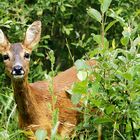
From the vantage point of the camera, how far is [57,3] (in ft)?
31.1

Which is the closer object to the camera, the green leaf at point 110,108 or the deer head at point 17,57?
the green leaf at point 110,108

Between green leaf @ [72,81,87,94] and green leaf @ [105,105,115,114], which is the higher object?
green leaf @ [72,81,87,94]

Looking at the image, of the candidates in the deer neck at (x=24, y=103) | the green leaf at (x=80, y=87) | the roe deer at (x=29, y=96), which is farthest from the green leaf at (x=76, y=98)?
the deer neck at (x=24, y=103)

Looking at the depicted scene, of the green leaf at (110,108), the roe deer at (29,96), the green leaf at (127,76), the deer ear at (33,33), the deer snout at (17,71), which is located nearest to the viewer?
the green leaf at (127,76)

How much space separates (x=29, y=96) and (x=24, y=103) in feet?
0.34

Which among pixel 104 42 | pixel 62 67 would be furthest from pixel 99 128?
pixel 62 67

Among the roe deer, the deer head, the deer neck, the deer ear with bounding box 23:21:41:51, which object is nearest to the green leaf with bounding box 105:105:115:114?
→ the roe deer

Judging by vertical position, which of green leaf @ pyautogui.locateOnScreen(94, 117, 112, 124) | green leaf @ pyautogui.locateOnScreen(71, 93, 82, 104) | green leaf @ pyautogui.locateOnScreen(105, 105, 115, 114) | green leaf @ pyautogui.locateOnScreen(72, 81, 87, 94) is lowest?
green leaf @ pyautogui.locateOnScreen(94, 117, 112, 124)

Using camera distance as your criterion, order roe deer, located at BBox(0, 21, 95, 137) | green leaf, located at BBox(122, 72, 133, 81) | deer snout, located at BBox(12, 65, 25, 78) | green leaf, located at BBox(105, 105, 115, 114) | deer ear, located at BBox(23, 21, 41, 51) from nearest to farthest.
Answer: green leaf, located at BBox(122, 72, 133, 81) → green leaf, located at BBox(105, 105, 115, 114) → deer snout, located at BBox(12, 65, 25, 78) → roe deer, located at BBox(0, 21, 95, 137) → deer ear, located at BBox(23, 21, 41, 51)

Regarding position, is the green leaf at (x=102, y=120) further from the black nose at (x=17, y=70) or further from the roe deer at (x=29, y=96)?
the black nose at (x=17, y=70)

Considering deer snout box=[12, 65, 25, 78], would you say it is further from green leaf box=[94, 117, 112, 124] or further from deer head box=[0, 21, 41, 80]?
green leaf box=[94, 117, 112, 124]

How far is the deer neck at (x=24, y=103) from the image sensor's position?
283 inches

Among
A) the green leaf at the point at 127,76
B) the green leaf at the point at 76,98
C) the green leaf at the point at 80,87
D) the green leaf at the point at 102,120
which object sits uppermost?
the green leaf at the point at 127,76

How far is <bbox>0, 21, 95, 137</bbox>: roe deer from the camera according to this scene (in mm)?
7145
